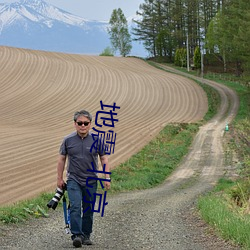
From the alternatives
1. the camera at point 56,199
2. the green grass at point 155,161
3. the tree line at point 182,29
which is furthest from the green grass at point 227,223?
the tree line at point 182,29

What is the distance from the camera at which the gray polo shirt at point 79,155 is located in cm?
730

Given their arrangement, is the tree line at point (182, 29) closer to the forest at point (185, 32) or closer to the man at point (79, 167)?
the forest at point (185, 32)

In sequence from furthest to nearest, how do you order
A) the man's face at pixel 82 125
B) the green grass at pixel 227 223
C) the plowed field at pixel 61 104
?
the plowed field at pixel 61 104 → the man's face at pixel 82 125 → the green grass at pixel 227 223

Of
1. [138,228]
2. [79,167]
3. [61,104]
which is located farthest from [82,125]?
[61,104]

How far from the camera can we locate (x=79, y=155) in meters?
7.30

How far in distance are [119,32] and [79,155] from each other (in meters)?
99.2

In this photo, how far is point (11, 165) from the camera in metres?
20.0

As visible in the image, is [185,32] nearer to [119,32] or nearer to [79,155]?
[119,32]

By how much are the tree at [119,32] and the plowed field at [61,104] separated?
3282 cm

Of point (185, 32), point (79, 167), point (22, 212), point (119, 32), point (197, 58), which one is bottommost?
point (22, 212)

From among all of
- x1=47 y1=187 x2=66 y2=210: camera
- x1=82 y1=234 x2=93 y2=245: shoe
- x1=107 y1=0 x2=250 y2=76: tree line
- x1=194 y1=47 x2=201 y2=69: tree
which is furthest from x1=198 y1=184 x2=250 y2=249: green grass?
x1=194 y1=47 x2=201 y2=69: tree

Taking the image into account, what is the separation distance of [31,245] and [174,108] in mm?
37624

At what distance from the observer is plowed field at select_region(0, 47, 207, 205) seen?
2028cm

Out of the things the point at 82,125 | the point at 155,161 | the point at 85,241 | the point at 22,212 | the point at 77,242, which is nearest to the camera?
the point at 77,242
